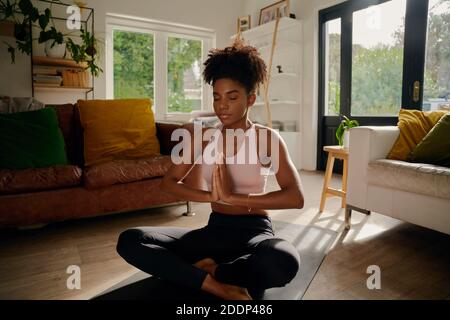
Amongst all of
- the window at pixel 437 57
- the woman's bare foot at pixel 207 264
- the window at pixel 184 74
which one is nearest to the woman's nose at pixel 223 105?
the woman's bare foot at pixel 207 264

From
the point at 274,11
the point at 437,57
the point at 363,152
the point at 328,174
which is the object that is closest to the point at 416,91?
the point at 437,57

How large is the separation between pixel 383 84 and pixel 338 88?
0.62m

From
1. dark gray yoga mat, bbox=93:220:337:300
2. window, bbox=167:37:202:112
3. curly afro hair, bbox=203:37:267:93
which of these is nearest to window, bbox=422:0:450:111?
dark gray yoga mat, bbox=93:220:337:300

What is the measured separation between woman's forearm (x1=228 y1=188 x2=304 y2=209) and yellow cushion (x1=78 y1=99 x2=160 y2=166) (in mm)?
1695

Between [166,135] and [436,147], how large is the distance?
1.94 meters

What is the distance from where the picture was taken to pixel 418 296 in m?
1.34

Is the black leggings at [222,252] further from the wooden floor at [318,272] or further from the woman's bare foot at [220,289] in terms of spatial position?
the wooden floor at [318,272]

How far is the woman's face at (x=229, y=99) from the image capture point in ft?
3.84

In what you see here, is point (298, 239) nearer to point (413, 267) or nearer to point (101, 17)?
point (413, 267)

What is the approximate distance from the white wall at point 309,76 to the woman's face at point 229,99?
142 inches

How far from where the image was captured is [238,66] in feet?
3.95

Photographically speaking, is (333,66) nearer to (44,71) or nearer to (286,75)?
(286,75)

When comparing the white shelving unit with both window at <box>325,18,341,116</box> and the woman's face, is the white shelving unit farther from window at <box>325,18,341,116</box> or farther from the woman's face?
the woman's face

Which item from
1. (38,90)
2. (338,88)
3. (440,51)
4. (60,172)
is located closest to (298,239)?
(60,172)
